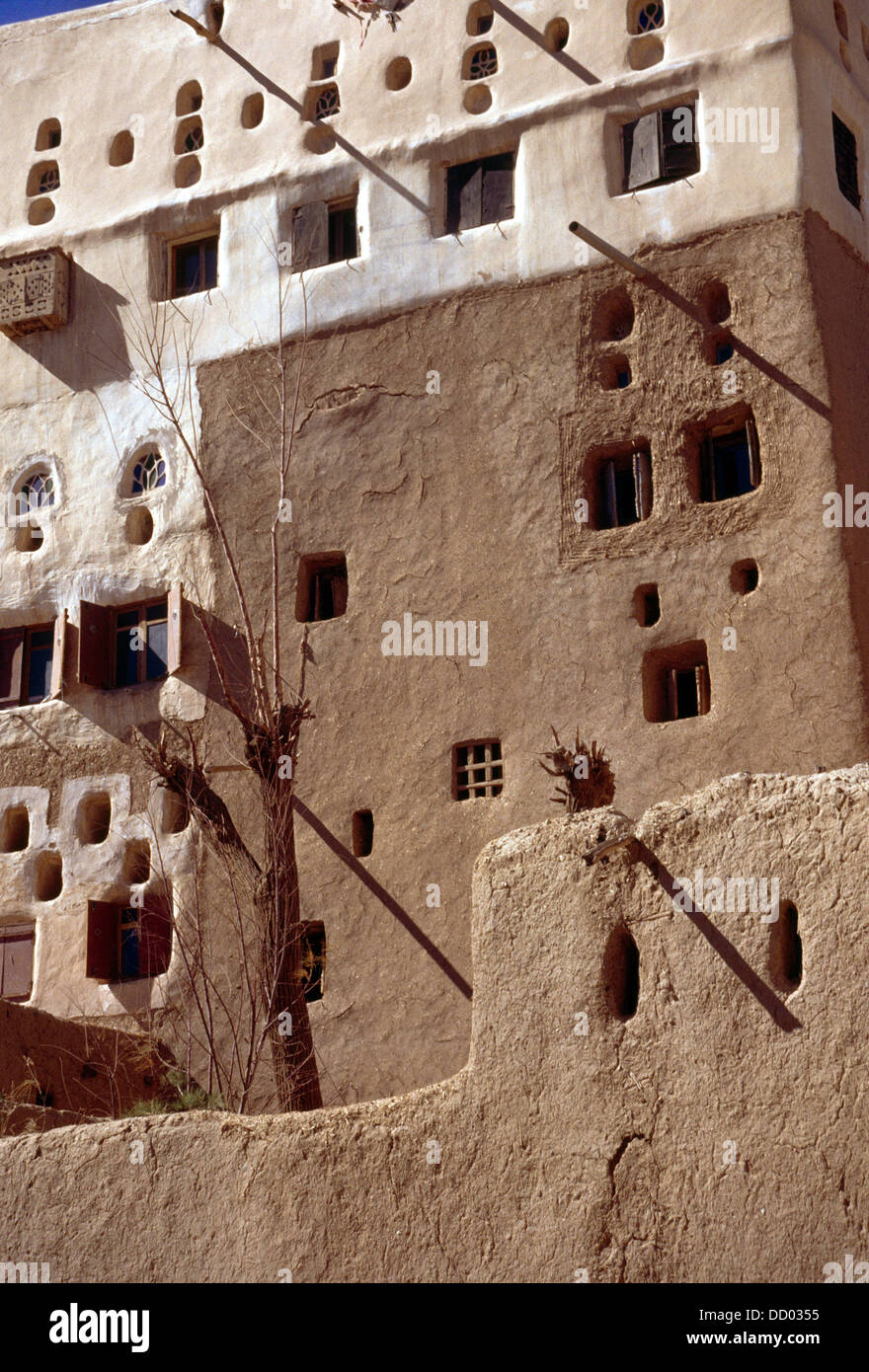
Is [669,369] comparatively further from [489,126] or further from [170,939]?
[170,939]

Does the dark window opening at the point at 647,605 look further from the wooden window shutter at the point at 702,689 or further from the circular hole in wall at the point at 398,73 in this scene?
the circular hole in wall at the point at 398,73

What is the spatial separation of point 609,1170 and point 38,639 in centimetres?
1457

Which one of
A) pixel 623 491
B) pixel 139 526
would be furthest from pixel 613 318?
pixel 139 526

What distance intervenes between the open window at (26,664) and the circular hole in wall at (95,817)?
157 centimetres

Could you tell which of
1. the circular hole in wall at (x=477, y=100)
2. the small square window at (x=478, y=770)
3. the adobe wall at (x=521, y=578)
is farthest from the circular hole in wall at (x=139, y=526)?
the circular hole in wall at (x=477, y=100)

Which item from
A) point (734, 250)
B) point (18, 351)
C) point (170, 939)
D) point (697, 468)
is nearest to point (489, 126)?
point (734, 250)

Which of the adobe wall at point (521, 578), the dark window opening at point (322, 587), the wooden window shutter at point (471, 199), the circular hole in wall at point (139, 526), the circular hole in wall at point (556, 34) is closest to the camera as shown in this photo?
the adobe wall at point (521, 578)

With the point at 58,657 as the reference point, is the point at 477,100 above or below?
above

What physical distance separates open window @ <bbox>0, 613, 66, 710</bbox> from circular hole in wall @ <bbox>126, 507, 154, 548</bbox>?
4.61 ft

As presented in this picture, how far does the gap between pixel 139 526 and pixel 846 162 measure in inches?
354

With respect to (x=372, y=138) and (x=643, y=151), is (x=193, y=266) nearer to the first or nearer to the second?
(x=372, y=138)

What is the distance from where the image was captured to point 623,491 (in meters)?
19.9

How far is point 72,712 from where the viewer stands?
22047 mm

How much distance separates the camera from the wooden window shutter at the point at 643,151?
20.4 meters
